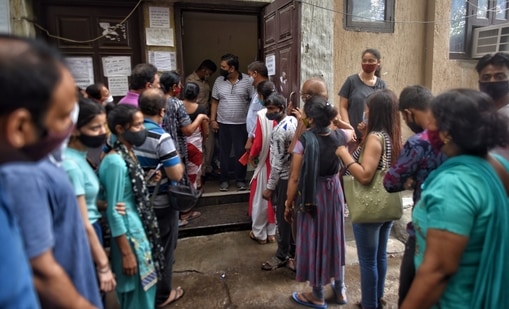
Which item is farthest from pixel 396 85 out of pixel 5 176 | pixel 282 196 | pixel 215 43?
pixel 5 176

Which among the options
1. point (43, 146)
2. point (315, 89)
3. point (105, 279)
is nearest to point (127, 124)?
point (105, 279)

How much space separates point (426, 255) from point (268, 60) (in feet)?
11.4

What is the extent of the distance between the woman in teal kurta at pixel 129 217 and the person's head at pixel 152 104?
0.74 feet

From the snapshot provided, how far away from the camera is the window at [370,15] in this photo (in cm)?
448

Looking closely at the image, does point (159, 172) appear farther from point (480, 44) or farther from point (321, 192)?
point (480, 44)

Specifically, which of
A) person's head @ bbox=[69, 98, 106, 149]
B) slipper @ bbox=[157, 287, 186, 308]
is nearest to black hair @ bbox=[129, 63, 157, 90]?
person's head @ bbox=[69, 98, 106, 149]

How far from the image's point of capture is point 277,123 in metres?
3.23

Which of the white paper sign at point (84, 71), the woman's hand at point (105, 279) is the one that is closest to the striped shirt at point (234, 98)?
the white paper sign at point (84, 71)

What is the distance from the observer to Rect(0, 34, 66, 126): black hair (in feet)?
2.35

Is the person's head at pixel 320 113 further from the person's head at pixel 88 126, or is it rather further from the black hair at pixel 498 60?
the person's head at pixel 88 126

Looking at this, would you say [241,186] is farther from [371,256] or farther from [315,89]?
[371,256]

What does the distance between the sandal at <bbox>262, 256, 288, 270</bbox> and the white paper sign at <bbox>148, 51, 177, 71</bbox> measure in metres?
2.58

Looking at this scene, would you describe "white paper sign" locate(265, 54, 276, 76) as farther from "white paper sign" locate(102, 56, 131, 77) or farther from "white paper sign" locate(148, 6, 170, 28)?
"white paper sign" locate(102, 56, 131, 77)

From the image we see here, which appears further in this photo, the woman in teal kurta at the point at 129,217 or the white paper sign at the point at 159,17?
the white paper sign at the point at 159,17
